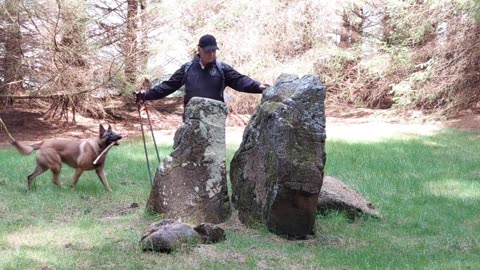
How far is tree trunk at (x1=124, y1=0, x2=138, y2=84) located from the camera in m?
18.2

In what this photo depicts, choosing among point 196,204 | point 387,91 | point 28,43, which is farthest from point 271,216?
point 387,91

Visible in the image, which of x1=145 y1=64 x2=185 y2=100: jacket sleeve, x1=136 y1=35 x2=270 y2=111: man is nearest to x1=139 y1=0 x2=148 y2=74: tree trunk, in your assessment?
x1=145 y1=64 x2=185 y2=100: jacket sleeve

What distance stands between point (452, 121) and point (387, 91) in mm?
3705

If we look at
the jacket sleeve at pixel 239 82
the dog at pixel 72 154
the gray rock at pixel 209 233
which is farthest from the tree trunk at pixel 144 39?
the gray rock at pixel 209 233

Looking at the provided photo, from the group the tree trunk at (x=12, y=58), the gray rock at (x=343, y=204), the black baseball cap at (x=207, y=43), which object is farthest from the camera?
the tree trunk at (x=12, y=58)

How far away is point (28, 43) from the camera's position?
651 inches

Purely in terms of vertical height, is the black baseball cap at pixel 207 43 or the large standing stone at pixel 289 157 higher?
the black baseball cap at pixel 207 43

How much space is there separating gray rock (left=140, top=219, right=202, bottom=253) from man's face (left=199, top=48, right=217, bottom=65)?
2.45 m

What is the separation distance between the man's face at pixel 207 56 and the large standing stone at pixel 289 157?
3.48ft

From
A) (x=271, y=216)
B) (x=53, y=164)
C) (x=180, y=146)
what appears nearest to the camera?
(x=271, y=216)

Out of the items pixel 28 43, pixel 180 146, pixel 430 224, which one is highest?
pixel 28 43

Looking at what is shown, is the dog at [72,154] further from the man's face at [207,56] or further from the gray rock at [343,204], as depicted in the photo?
the gray rock at [343,204]

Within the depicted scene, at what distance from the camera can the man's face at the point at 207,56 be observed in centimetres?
749

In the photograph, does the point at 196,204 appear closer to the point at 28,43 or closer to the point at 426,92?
the point at 28,43
